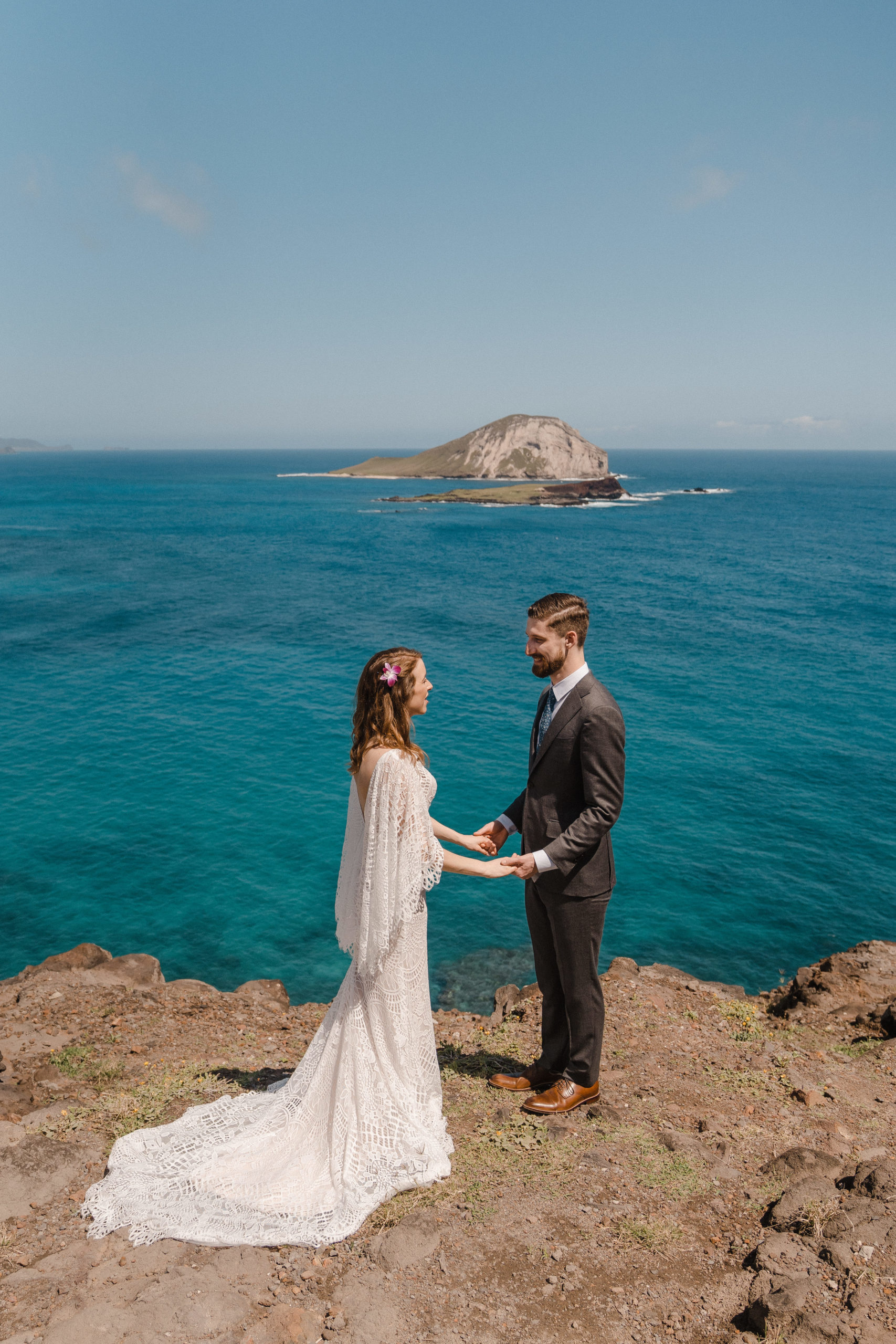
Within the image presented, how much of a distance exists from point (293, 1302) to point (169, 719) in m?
25.1

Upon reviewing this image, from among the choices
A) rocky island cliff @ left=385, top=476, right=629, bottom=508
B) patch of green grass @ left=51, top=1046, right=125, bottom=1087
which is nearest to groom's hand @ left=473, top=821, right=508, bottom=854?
patch of green grass @ left=51, top=1046, right=125, bottom=1087

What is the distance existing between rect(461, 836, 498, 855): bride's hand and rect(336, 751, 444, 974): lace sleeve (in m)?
0.62

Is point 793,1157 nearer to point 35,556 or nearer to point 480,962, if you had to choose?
point 480,962

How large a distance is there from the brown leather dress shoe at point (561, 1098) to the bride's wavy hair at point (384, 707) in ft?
10.1

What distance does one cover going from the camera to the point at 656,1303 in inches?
170

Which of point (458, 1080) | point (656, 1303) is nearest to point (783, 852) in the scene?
point (458, 1080)

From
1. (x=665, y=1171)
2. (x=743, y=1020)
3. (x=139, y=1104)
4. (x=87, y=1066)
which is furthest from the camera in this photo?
(x=743, y=1020)

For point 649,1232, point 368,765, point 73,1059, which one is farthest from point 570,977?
point 73,1059

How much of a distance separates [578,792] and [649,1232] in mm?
2700

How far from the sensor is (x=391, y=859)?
17.3 feet

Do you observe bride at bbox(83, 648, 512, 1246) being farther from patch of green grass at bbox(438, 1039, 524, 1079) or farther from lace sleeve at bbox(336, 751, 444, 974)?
patch of green grass at bbox(438, 1039, 524, 1079)

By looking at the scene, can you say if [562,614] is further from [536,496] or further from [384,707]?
[536,496]

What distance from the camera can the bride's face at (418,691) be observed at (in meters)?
5.13

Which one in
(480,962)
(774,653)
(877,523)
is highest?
(877,523)
